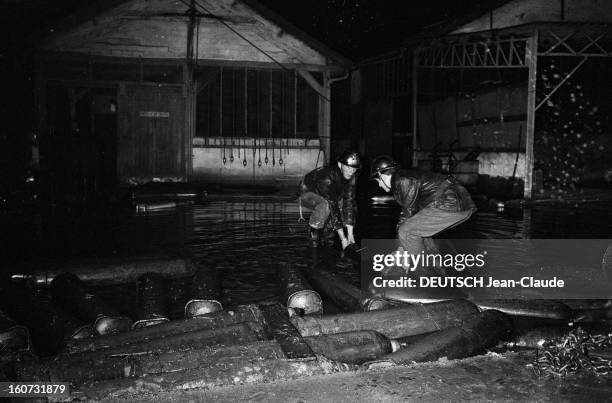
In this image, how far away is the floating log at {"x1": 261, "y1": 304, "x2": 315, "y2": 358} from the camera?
374cm

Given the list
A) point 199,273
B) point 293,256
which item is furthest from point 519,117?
point 199,273

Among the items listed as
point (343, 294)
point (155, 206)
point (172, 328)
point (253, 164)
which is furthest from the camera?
point (253, 164)

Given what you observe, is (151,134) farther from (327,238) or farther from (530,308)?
(530,308)

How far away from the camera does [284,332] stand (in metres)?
4.04

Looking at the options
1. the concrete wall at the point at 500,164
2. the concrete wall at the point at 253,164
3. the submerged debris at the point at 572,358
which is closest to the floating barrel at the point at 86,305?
the submerged debris at the point at 572,358

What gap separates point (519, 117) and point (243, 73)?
9.05m

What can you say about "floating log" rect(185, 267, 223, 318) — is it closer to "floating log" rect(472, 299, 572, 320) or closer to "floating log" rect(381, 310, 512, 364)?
"floating log" rect(381, 310, 512, 364)

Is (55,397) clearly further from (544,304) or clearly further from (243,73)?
(243,73)

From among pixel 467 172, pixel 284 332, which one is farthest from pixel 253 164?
pixel 284 332

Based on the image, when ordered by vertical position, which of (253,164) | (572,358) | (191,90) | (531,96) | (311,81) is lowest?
(572,358)

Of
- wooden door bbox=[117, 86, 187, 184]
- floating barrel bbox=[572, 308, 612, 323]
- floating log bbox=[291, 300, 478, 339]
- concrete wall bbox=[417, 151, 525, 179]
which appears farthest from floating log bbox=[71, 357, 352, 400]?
concrete wall bbox=[417, 151, 525, 179]

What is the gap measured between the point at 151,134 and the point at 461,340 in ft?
47.2

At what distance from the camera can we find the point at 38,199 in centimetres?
1389

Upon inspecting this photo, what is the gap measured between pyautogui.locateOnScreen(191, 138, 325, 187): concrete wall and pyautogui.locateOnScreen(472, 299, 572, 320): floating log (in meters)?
12.4
